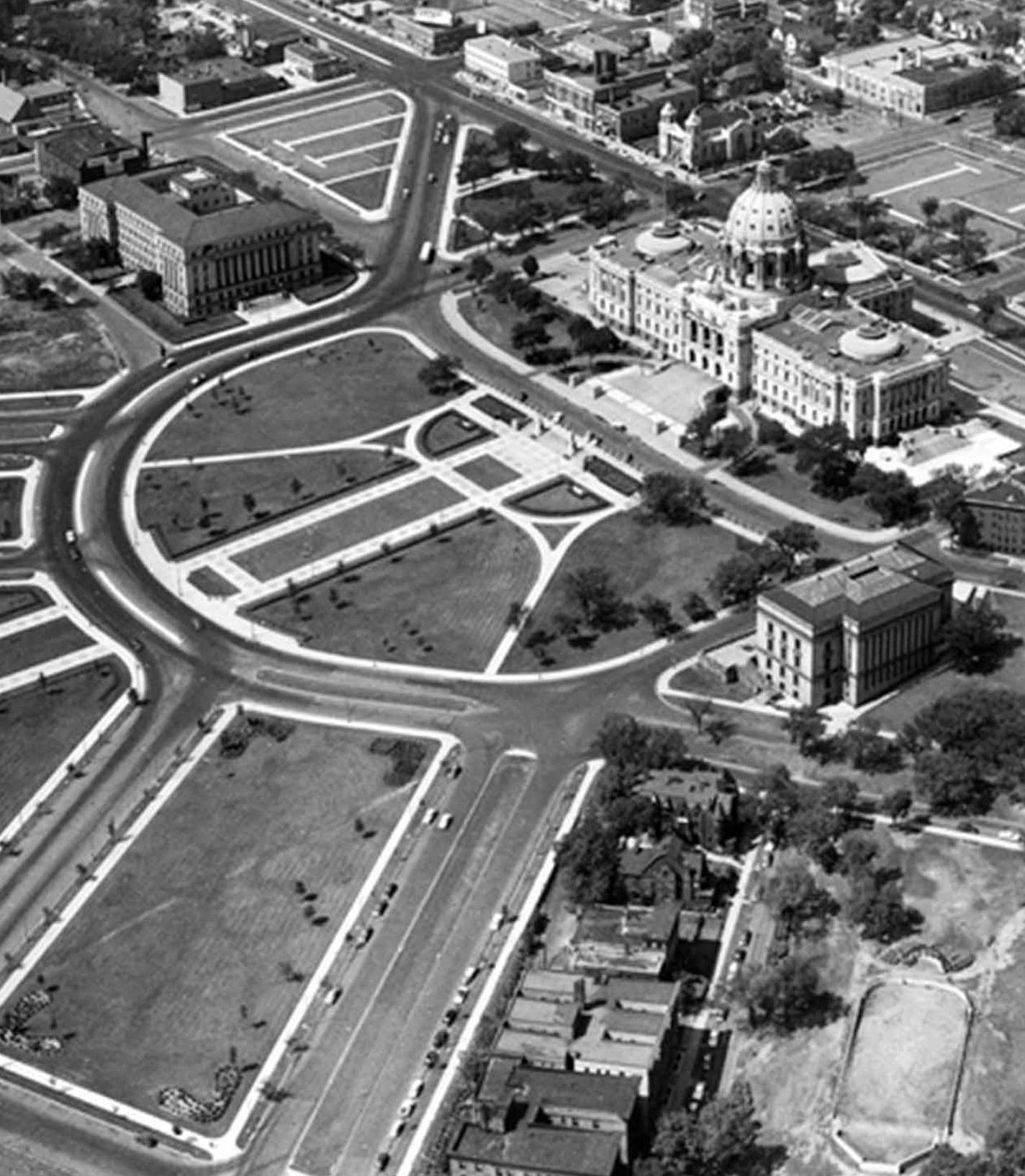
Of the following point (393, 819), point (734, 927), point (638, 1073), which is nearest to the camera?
point (638, 1073)

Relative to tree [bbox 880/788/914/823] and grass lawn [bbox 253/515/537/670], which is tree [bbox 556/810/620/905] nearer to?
tree [bbox 880/788/914/823]

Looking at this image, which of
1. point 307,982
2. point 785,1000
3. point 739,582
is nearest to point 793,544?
point 739,582

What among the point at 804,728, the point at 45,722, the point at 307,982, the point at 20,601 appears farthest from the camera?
the point at 20,601

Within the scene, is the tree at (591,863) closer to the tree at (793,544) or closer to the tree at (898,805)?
the tree at (898,805)

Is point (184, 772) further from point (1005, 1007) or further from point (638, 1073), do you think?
point (1005, 1007)

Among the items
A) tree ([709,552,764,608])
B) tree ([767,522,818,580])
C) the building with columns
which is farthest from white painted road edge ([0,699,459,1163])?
tree ([767,522,818,580])

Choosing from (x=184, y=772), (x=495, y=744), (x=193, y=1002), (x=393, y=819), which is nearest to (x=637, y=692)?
(x=495, y=744)

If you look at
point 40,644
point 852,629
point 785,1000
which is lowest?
point 40,644

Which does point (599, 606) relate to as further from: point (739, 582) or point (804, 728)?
point (804, 728)
